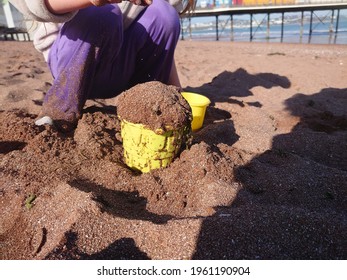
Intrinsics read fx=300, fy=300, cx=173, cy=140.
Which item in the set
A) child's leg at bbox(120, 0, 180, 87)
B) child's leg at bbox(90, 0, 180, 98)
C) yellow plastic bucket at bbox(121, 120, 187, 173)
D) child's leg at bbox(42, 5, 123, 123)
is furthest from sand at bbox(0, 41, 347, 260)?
child's leg at bbox(120, 0, 180, 87)

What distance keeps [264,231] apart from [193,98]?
142 cm

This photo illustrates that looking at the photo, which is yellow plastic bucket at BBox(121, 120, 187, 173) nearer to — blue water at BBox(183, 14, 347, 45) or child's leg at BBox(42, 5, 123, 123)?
child's leg at BBox(42, 5, 123, 123)

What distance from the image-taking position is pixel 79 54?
1816 millimetres

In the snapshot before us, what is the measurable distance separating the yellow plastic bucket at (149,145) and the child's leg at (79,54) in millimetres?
569

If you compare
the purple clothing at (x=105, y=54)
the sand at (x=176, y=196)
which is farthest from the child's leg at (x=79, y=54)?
the sand at (x=176, y=196)

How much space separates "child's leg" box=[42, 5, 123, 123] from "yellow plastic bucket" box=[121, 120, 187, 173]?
57cm

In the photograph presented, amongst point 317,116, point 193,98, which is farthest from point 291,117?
point 193,98

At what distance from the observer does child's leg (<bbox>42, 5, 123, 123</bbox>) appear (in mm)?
1800

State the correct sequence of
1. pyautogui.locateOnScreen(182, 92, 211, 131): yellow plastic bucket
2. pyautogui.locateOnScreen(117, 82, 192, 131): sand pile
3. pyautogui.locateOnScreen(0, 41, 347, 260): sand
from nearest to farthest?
pyautogui.locateOnScreen(0, 41, 347, 260): sand → pyautogui.locateOnScreen(117, 82, 192, 131): sand pile → pyautogui.locateOnScreen(182, 92, 211, 131): yellow plastic bucket

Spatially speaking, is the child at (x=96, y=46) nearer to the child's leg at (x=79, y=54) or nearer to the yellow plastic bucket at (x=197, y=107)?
the child's leg at (x=79, y=54)

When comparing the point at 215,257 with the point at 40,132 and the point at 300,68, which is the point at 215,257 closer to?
Answer: the point at 40,132

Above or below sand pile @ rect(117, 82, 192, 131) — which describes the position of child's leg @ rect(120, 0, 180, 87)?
above

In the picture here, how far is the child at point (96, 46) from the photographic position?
5.85 feet

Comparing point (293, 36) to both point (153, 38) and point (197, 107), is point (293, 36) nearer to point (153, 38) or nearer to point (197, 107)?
point (153, 38)
